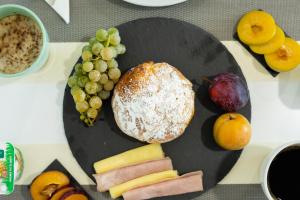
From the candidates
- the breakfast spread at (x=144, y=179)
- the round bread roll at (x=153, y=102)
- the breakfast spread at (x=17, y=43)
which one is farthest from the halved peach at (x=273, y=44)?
the breakfast spread at (x=17, y=43)

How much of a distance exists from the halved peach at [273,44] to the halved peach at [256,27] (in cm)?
1

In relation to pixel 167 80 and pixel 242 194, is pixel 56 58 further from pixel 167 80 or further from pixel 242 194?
pixel 242 194

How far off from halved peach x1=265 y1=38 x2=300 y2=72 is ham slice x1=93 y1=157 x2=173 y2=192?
29 cm

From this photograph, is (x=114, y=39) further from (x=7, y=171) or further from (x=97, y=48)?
(x=7, y=171)

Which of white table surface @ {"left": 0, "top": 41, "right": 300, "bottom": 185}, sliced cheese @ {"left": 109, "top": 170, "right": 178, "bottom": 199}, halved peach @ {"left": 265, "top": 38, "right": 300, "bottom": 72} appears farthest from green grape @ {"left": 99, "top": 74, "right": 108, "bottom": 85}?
halved peach @ {"left": 265, "top": 38, "right": 300, "bottom": 72}

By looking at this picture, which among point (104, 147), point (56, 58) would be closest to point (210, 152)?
point (104, 147)

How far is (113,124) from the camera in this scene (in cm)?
92

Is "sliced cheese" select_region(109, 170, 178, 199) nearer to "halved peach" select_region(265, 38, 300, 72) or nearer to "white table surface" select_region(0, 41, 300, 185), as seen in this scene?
"white table surface" select_region(0, 41, 300, 185)

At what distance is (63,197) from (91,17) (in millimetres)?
371

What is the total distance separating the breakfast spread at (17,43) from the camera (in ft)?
2.89

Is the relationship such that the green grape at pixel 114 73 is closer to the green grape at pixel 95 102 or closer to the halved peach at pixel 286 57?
the green grape at pixel 95 102

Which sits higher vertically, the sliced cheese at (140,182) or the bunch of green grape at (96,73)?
the bunch of green grape at (96,73)

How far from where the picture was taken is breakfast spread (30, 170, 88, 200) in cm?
87

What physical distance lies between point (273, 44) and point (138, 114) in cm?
30
